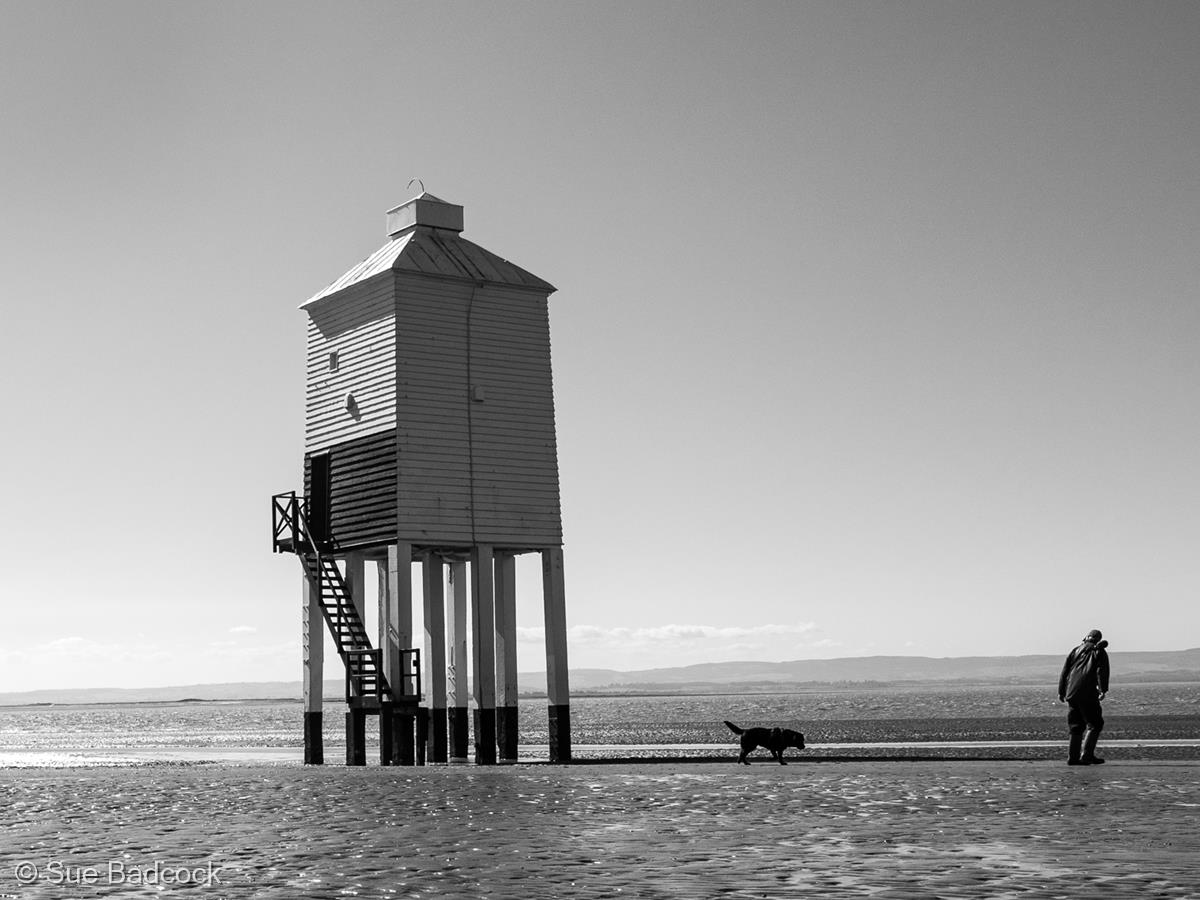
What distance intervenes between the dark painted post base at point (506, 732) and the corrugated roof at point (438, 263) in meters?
8.27

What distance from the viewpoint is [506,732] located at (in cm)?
3209

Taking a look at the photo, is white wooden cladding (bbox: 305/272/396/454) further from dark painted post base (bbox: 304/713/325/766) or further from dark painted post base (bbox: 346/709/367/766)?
dark painted post base (bbox: 304/713/325/766)

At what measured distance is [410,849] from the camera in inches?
524

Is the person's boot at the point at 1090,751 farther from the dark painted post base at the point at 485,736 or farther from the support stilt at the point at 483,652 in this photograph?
the dark painted post base at the point at 485,736

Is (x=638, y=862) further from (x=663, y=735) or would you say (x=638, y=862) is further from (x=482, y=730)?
(x=663, y=735)

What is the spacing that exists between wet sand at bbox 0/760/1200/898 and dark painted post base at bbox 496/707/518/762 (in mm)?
9412

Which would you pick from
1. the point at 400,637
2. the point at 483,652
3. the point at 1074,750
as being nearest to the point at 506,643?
the point at 483,652

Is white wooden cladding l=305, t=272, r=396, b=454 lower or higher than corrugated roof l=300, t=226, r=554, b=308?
lower

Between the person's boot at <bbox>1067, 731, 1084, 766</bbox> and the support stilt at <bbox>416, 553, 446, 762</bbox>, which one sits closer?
the person's boot at <bbox>1067, 731, 1084, 766</bbox>

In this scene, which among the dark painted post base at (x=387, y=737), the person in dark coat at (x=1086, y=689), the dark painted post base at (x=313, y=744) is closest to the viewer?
the person in dark coat at (x=1086, y=689)

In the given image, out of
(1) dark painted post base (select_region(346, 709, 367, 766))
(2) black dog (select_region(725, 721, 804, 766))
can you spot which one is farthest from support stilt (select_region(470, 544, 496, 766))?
(2) black dog (select_region(725, 721, 804, 766))

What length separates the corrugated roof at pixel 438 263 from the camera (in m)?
30.7

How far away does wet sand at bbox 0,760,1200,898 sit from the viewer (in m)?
10.9

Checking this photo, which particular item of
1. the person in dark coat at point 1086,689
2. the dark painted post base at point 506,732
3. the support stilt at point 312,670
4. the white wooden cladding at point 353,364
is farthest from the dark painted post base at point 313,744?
the person in dark coat at point 1086,689
